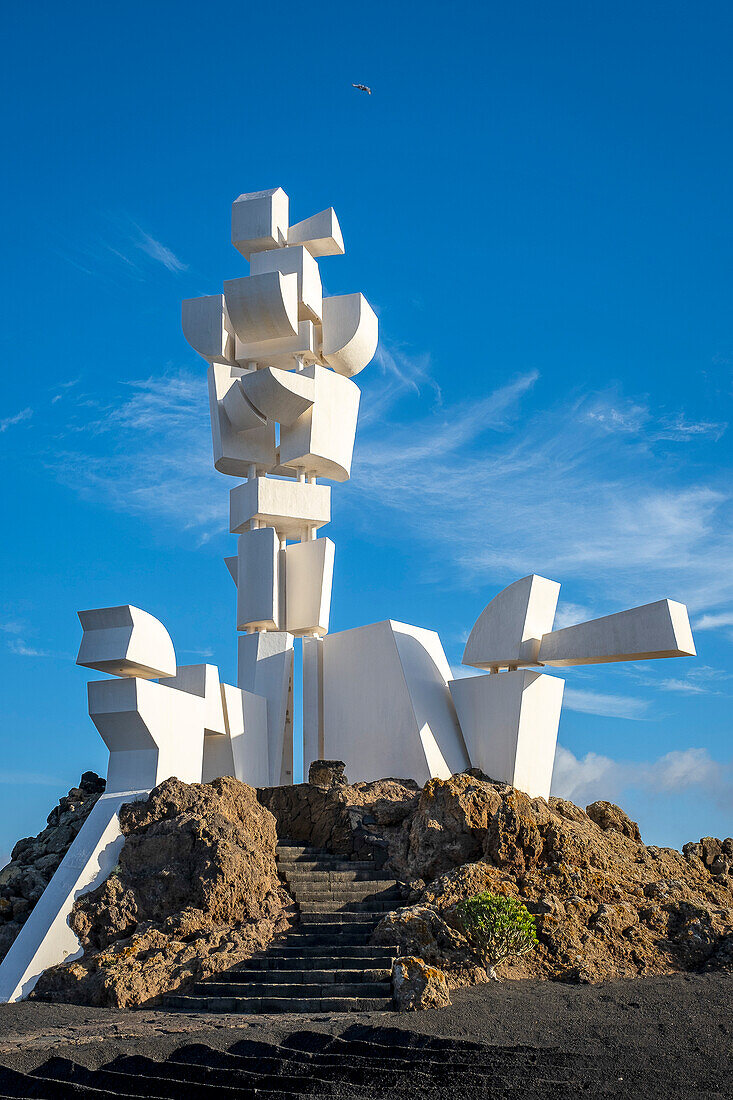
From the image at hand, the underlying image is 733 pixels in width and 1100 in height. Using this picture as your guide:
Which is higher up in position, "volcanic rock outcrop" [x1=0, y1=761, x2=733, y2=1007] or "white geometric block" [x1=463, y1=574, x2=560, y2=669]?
"white geometric block" [x1=463, y1=574, x2=560, y2=669]

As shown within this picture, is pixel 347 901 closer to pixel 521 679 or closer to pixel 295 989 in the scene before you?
pixel 295 989

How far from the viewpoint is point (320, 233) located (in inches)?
952

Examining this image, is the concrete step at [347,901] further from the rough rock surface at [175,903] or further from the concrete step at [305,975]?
the concrete step at [305,975]

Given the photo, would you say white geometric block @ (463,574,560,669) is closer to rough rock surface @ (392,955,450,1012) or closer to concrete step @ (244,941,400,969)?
concrete step @ (244,941,400,969)

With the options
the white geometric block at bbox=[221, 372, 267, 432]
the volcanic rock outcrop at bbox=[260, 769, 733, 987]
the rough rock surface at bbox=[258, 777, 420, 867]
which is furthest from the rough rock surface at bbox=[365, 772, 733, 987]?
the white geometric block at bbox=[221, 372, 267, 432]

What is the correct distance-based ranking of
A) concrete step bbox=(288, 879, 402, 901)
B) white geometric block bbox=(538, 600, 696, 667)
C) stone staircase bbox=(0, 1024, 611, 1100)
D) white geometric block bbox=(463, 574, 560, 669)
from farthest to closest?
white geometric block bbox=(463, 574, 560, 669) < white geometric block bbox=(538, 600, 696, 667) < concrete step bbox=(288, 879, 402, 901) < stone staircase bbox=(0, 1024, 611, 1100)

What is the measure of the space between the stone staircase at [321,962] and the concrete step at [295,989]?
1 centimetres

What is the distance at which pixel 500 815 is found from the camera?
572 inches

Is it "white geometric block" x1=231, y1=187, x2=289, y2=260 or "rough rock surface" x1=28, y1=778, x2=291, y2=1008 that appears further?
"white geometric block" x1=231, y1=187, x2=289, y2=260

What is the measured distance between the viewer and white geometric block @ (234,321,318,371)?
75.6 ft

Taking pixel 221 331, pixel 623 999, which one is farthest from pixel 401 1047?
pixel 221 331

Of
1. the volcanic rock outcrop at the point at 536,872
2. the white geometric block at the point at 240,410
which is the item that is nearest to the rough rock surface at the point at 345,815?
the volcanic rock outcrop at the point at 536,872

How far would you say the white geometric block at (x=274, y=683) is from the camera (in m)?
20.7

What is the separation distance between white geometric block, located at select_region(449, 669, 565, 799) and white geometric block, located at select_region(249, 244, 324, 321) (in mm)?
9191
